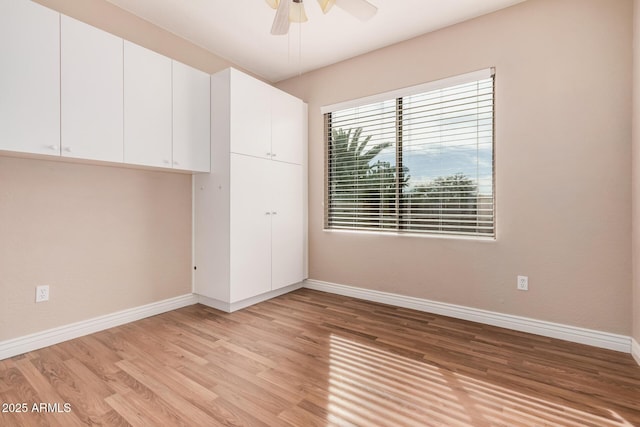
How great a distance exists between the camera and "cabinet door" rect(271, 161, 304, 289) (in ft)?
11.0

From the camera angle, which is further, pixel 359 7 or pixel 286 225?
pixel 286 225

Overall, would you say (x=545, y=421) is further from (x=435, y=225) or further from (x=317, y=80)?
(x=317, y=80)

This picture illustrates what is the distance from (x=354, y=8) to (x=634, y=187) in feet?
7.25

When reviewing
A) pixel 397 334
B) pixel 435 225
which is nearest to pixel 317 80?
pixel 435 225

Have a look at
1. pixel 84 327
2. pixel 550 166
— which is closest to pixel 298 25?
pixel 550 166

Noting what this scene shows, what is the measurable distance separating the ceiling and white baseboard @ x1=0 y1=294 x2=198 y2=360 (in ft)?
8.47

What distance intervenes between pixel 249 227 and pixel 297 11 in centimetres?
186

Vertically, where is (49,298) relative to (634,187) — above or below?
below

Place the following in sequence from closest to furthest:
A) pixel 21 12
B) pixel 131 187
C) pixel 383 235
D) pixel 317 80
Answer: pixel 21 12 → pixel 131 187 → pixel 383 235 → pixel 317 80

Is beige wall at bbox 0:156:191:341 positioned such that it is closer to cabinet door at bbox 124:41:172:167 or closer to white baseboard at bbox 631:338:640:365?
cabinet door at bbox 124:41:172:167

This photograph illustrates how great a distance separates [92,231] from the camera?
2.49m

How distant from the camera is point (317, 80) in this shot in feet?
12.2

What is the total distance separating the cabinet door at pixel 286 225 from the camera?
11.0ft

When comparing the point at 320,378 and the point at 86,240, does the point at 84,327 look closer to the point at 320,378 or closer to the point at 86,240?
the point at 86,240
